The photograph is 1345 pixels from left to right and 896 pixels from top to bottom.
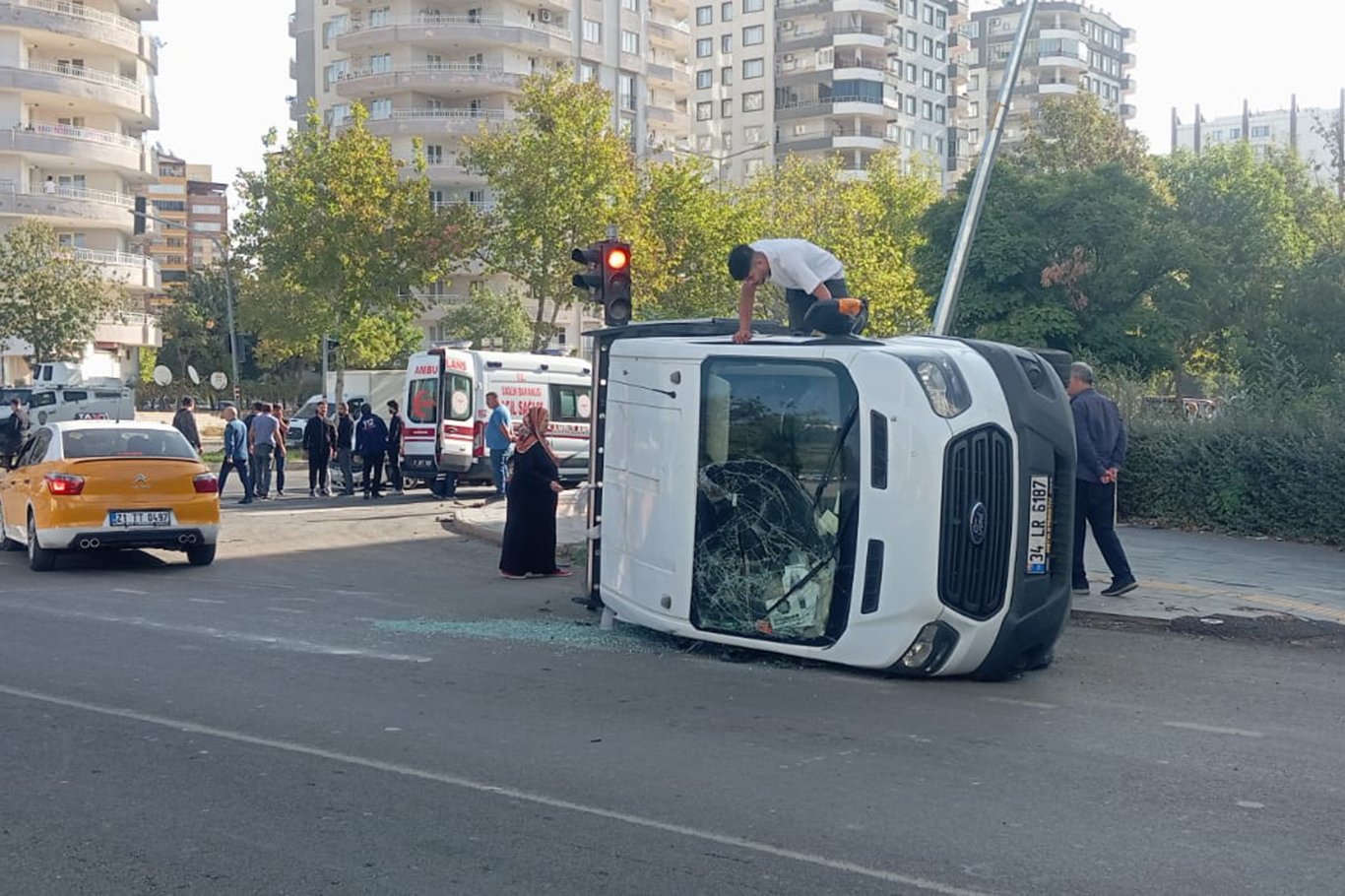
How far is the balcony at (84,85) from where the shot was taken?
6216 cm

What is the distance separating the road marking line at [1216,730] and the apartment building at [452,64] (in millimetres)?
65561

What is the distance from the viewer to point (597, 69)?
82.1 meters

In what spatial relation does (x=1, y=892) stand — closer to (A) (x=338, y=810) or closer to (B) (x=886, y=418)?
(A) (x=338, y=810)

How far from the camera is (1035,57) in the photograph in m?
126

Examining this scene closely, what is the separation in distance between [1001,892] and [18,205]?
65.3m

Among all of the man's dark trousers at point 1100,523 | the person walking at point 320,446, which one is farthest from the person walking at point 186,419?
the man's dark trousers at point 1100,523

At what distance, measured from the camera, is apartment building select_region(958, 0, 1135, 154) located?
124688 millimetres

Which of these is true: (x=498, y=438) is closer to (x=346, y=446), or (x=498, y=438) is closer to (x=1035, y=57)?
(x=346, y=446)

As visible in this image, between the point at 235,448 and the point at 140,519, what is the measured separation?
9.88 meters

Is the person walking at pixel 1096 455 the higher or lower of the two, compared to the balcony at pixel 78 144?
lower

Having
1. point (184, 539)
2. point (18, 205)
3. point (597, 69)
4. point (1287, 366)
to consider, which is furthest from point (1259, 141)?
point (184, 539)

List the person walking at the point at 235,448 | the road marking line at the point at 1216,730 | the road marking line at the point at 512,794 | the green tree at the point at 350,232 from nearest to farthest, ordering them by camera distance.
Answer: the road marking line at the point at 512,794, the road marking line at the point at 1216,730, the person walking at the point at 235,448, the green tree at the point at 350,232

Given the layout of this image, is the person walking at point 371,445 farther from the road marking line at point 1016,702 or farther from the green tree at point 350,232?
the road marking line at point 1016,702

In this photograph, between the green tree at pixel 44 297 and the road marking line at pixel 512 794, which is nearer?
the road marking line at pixel 512 794
